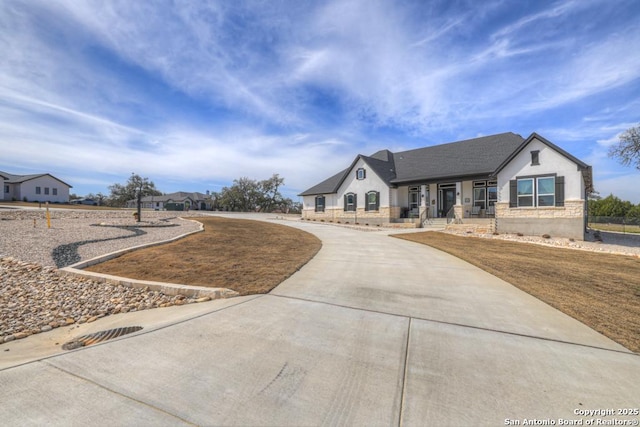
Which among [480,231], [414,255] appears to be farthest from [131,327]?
[480,231]

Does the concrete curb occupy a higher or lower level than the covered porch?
lower

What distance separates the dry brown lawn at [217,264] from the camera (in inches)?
236

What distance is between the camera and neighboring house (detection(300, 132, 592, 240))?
16.1 metres

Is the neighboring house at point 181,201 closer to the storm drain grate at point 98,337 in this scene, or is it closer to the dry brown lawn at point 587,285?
the storm drain grate at point 98,337

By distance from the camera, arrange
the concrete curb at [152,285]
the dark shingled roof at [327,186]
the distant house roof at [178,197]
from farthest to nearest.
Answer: the distant house roof at [178,197]
the dark shingled roof at [327,186]
the concrete curb at [152,285]

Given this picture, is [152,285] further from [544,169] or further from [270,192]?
[270,192]

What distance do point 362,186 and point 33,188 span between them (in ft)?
161

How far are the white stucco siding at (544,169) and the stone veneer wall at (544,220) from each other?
2.16ft

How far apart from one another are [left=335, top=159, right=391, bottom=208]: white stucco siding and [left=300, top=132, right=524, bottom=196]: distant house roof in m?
0.42

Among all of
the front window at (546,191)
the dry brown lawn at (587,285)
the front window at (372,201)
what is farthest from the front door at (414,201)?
the dry brown lawn at (587,285)

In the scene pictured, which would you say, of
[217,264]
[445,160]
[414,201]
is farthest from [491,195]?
[217,264]

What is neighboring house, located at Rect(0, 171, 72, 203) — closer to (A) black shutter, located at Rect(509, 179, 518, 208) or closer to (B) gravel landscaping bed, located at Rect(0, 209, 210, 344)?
(B) gravel landscaping bed, located at Rect(0, 209, 210, 344)

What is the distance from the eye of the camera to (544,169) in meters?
16.6

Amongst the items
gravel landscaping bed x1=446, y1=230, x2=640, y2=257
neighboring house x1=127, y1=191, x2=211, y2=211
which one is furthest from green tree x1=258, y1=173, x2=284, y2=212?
gravel landscaping bed x1=446, y1=230, x2=640, y2=257
